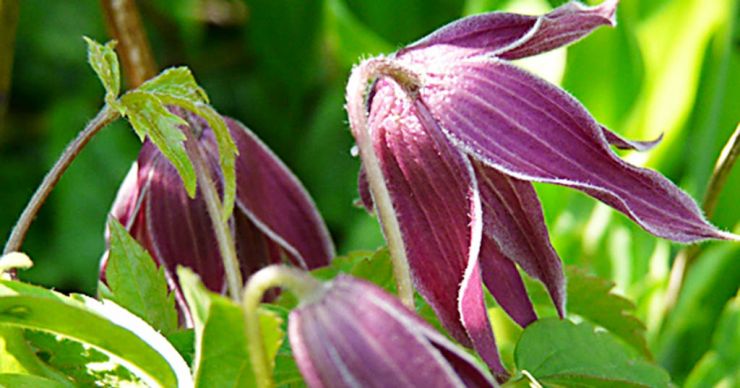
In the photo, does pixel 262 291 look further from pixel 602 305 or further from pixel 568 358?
pixel 602 305

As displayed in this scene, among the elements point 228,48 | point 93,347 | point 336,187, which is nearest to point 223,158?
point 93,347

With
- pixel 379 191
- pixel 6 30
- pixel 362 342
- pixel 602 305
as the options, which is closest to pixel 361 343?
pixel 362 342

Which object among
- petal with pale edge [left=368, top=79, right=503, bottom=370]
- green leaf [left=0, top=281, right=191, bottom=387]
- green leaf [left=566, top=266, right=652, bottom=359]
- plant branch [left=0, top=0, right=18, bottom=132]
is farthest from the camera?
plant branch [left=0, top=0, right=18, bottom=132]

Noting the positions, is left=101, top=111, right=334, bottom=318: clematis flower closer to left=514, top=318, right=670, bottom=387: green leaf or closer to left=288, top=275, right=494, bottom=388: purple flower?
left=514, top=318, right=670, bottom=387: green leaf

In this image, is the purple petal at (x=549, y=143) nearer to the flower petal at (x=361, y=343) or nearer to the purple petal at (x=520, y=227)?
the purple petal at (x=520, y=227)

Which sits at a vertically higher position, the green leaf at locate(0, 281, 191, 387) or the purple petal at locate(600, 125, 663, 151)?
the purple petal at locate(600, 125, 663, 151)

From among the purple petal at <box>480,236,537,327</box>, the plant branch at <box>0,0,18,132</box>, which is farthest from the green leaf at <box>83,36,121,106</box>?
the plant branch at <box>0,0,18,132</box>
